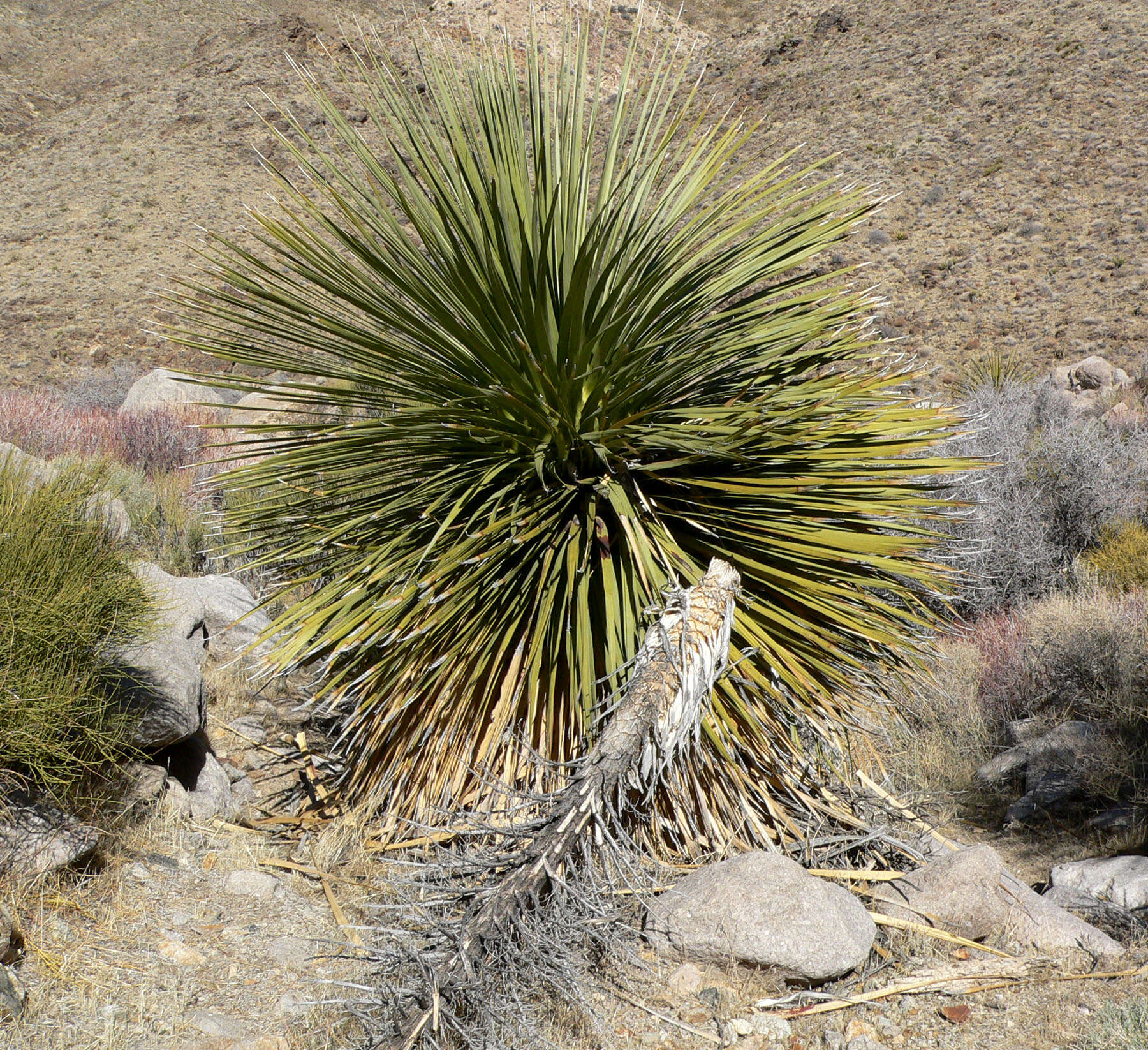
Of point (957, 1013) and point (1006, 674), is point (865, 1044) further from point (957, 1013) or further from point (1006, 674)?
point (1006, 674)

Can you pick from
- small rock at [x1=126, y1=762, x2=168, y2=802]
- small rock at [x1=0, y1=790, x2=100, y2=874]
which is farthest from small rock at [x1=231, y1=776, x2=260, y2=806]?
small rock at [x1=0, y1=790, x2=100, y2=874]

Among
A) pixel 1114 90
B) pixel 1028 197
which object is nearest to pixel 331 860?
pixel 1028 197

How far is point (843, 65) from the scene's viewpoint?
28.5 m

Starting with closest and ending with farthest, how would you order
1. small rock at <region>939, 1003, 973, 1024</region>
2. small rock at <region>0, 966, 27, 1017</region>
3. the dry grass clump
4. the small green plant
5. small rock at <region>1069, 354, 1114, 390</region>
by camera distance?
small rock at <region>0, 966, 27, 1017</region>, small rock at <region>939, 1003, 973, 1024</region>, the dry grass clump, the small green plant, small rock at <region>1069, 354, 1114, 390</region>

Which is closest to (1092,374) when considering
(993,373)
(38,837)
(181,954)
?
(993,373)

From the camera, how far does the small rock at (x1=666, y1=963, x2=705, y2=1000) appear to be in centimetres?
264

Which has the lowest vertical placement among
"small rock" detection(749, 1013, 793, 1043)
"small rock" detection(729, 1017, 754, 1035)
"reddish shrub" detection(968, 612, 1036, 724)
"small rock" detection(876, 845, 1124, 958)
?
"small rock" detection(729, 1017, 754, 1035)

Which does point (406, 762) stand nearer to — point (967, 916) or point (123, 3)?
point (967, 916)

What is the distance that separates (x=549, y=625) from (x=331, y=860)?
4.19ft

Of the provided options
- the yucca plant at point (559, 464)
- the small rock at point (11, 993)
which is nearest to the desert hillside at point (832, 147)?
the yucca plant at point (559, 464)

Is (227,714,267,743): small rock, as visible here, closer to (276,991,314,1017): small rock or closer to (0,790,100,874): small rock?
(0,790,100,874): small rock

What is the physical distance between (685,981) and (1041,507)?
6.08 metres

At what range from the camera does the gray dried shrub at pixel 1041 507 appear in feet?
22.5

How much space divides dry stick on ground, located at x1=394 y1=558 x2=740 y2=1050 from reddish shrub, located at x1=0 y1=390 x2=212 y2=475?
19.7 ft
